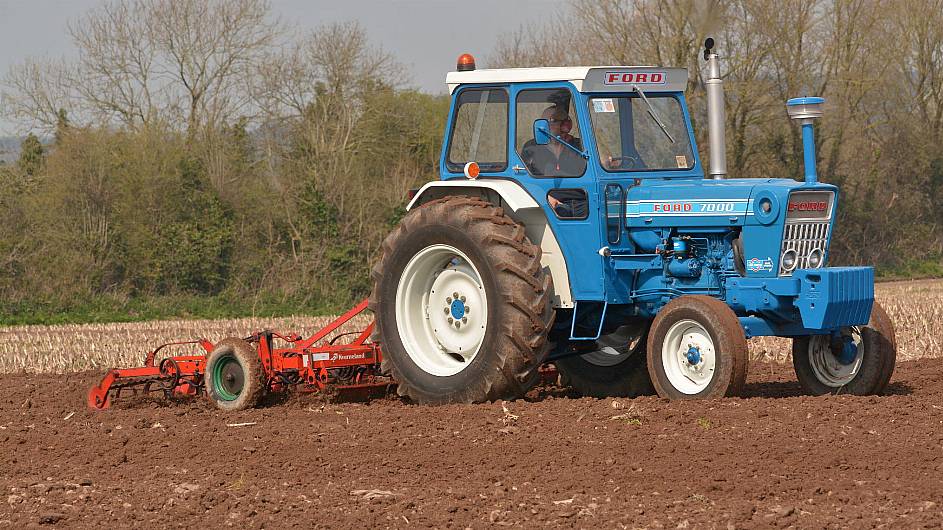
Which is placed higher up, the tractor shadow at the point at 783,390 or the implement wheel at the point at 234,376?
the implement wheel at the point at 234,376

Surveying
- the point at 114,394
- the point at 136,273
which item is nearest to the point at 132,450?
the point at 114,394

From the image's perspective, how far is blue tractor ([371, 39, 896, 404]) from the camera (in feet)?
27.8

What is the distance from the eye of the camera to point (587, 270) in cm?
893

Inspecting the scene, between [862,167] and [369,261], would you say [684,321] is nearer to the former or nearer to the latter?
[369,261]

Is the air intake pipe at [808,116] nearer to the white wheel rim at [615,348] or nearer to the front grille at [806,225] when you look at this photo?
the front grille at [806,225]

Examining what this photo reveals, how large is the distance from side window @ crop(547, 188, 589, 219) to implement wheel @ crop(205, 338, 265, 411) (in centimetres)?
242

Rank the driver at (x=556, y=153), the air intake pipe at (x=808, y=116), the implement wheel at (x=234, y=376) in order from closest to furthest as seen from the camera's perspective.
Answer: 1. the air intake pipe at (x=808, y=116)
2. the driver at (x=556, y=153)
3. the implement wheel at (x=234, y=376)

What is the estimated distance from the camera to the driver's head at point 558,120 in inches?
356

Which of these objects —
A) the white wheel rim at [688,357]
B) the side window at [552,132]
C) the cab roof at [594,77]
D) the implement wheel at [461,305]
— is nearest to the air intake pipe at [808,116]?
the cab roof at [594,77]

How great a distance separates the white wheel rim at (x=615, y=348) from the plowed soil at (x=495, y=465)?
1264mm

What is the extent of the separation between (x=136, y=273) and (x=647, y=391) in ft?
59.1

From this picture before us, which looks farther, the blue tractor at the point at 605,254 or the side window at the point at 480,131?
the side window at the point at 480,131

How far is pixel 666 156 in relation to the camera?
938 cm

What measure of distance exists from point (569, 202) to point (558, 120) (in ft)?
1.94
